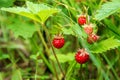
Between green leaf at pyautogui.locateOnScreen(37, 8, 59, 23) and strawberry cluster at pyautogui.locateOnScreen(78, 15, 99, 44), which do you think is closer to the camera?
green leaf at pyautogui.locateOnScreen(37, 8, 59, 23)

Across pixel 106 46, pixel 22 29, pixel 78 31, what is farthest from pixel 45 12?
pixel 22 29

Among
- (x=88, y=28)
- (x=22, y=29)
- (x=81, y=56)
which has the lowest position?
(x=22, y=29)

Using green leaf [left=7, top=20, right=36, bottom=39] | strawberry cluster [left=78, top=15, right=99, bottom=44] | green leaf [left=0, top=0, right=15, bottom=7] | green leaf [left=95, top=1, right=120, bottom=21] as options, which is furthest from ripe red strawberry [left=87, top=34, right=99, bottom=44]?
green leaf [left=7, top=20, right=36, bottom=39]

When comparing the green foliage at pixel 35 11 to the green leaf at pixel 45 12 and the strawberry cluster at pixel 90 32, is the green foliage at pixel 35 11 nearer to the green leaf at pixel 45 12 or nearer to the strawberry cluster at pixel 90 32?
the green leaf at pixel 45 12

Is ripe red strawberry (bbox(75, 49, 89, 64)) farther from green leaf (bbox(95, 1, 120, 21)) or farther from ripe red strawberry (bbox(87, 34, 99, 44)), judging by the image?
green leaf (bbox(95, 1, 120, 21))

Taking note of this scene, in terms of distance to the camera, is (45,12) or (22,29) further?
(22,29)

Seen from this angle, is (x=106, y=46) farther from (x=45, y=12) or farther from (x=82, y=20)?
(x=45, y=12)

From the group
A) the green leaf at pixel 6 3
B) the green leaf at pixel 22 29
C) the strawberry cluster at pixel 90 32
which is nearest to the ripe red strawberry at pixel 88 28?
the strawberry cluster at pixel 90 32
